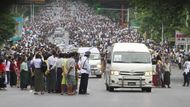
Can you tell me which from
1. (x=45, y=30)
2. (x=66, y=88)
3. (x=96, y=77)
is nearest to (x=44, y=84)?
(x=66, y=88)

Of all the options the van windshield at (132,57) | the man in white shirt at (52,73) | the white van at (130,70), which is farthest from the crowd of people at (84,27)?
the man in white shirt at (52,73)

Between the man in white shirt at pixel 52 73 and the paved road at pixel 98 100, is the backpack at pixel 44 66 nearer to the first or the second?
the man in white shirt at pixel 52 73

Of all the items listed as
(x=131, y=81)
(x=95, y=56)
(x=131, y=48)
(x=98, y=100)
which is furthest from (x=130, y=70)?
(x=95, y=56)

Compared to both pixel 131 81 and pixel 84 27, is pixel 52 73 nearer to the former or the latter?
pixel 131 81

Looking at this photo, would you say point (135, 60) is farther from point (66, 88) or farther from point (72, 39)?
point (72, 39)

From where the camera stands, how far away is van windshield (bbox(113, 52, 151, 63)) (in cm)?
2408

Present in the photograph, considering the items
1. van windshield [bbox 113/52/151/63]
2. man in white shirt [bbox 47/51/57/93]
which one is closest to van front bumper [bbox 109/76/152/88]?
van windshield [bbox 113/52/151/63]

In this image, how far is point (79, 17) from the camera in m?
158

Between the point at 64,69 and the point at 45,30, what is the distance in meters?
101

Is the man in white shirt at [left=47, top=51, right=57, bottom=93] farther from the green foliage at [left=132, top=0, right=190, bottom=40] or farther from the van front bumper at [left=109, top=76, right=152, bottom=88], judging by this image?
the green foliage at [left=132, top=0, right=190, bottom=40]

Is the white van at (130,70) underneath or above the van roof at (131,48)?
underneath

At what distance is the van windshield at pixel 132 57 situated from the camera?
24078 mm

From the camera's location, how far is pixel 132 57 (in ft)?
79.2

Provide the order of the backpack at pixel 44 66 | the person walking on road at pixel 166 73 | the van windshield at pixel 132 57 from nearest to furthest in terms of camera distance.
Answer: the backpack at pixel 44 66, the van windshield at pixel 132 57, the person walking on road at pixel 166 73
